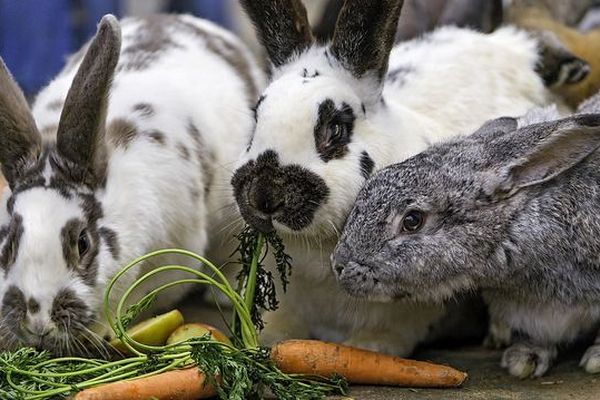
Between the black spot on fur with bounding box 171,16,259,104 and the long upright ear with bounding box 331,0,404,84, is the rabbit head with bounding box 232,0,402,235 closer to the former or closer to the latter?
the long upright ear with bounding box 331,0,404,84

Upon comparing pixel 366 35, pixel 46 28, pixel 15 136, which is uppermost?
pixel 366 35

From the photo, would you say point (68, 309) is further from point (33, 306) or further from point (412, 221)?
point (412, 221)

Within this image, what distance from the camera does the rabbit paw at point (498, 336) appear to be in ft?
14.1

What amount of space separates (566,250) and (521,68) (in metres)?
1.75

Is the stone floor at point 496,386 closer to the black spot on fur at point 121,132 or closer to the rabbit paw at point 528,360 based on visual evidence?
the rabbit paw at point 528,360

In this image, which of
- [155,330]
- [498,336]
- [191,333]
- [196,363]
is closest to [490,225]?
[498,336]

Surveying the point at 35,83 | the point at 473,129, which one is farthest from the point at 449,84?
the point at 35,83

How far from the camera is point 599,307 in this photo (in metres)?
3.81

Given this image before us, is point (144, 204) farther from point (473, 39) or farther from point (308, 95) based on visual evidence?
point (473, 39)

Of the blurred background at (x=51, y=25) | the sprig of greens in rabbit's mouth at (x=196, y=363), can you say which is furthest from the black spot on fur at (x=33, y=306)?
the blurred background at (x=51, y=25)

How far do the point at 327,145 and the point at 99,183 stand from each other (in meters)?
0.95

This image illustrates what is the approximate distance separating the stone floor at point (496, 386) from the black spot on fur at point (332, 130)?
2.88 ft

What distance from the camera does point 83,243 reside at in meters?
3.92

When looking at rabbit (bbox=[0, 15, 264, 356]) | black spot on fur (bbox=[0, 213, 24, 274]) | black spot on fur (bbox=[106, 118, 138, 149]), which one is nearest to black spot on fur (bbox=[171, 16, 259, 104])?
rabbit (bbox=[0, 15, 264, 356])
